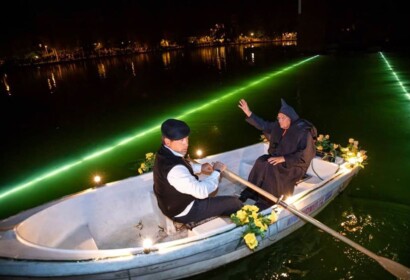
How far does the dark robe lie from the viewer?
5.74m

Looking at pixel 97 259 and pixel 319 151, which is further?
pixel 319 151

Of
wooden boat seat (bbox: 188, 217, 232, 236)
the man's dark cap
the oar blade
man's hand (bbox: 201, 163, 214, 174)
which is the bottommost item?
the oar blade

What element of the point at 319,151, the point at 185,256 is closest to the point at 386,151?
the point at 319,151

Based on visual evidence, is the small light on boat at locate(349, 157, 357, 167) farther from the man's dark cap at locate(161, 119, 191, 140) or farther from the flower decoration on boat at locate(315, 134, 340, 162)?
the man's dark cap at locate(161, 119, 191, 140)

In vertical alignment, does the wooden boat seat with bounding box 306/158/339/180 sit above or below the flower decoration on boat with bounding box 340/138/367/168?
below

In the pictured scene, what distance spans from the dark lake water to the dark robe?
3.41 ft

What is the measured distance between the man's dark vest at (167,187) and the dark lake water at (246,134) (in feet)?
4.47

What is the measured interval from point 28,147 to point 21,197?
526 centimetres

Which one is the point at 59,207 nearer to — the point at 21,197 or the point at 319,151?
the point at 21,197

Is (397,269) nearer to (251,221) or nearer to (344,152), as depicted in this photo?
(251,221)

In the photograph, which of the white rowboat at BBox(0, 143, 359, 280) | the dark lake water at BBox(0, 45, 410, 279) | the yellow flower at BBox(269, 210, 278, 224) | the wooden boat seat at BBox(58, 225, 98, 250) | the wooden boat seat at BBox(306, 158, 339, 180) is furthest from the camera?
the wooden boat seat at BBox(306, 158, 339, 180)

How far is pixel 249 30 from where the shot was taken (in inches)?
3750

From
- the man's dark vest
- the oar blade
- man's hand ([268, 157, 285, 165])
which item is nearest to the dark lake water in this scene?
the oar blade

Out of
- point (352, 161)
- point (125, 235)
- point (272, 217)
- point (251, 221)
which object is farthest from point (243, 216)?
point (352, 161)
